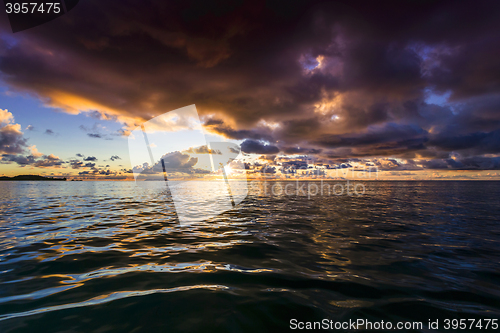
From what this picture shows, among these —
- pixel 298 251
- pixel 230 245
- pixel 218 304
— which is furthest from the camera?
pixel 230 245

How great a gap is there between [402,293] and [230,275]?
4.64 metres

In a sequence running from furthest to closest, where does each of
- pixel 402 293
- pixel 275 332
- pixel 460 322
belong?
pixel 402 293
pixel 460 322
pixel 275 332

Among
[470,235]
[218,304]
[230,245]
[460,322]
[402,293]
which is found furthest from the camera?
[470,235]

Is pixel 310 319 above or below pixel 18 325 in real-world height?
below

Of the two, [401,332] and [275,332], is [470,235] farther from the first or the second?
[275,332]

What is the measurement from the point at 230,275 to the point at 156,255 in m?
3.47

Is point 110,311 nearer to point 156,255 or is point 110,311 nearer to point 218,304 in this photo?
point 218,304

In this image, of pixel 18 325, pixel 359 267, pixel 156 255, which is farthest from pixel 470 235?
pixel 18 325

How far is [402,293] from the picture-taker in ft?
17.0

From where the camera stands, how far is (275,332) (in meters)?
3.79

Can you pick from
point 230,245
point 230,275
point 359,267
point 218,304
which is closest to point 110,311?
point 218,304

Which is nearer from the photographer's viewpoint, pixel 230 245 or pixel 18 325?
pixel 18 325

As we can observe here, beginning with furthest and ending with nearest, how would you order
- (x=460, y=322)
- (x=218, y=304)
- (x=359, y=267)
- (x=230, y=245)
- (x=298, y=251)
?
→ (x=230, y=245) → (x=298, y=251) → (x=359, y=267) → (x=218, y=304) → (x=460, y=322)

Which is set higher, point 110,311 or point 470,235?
point 110,311
